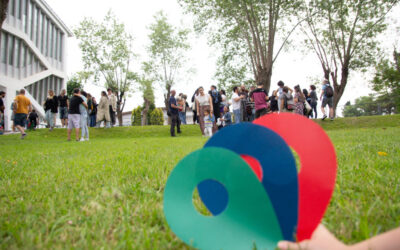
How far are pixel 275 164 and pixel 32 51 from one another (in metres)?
31.9

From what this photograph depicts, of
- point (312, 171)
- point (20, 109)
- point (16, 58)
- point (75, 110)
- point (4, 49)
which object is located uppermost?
point (4, 49)

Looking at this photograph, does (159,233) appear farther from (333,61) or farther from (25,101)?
(333,61)

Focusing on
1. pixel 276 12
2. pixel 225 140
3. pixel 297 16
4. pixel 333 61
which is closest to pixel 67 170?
pixel 225 140

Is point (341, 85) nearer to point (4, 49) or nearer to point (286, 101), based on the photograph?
point (286, 101)

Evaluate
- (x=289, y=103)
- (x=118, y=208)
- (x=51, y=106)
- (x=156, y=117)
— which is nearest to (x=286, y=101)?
(x=289, y=103)

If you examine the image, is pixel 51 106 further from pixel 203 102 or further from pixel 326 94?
pixel 326 94

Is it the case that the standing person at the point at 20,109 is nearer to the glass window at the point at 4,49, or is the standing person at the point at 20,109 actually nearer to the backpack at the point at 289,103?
the backpack at the point at 289,103

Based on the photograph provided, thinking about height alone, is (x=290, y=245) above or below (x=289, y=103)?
below

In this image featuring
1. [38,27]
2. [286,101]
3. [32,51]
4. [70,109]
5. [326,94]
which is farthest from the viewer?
[38,27]

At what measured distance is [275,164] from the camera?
106 centimetres

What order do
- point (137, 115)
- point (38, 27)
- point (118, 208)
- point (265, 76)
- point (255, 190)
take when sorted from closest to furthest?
point (255, 190), point (118, 208), point (265, 76), point (38, 27), point (137, 115)

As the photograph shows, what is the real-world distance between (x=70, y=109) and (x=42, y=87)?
24.7m

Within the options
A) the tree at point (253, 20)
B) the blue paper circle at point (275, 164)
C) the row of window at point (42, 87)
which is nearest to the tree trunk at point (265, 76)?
the tree at point (253, 20)

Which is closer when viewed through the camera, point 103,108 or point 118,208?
point 118,208
